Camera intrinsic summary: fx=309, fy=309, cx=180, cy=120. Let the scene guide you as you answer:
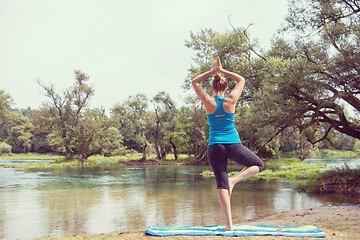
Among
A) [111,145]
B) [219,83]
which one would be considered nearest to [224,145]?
[219,83]

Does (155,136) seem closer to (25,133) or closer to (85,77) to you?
(85,77)

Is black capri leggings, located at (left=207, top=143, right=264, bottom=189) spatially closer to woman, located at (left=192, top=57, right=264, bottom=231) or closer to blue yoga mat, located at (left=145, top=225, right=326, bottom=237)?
woman, located at (left=192, top=57, right=264, bottom=231)

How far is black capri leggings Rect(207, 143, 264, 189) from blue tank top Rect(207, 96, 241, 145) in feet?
0.30

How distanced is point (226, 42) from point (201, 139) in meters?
30.9

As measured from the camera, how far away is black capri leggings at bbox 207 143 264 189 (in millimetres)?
4738

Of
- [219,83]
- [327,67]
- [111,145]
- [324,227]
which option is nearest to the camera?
[219,83]

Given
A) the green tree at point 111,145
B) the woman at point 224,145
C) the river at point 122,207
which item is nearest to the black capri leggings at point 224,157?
the woman at point 224,145

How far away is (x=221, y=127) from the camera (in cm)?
480

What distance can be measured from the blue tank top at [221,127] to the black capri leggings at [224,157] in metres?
0.09

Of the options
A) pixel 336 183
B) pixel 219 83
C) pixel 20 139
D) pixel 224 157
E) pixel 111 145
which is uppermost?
pixel 20 139

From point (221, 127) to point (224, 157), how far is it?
1.54 ft

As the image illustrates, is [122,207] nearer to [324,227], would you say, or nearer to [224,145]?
[324,227]

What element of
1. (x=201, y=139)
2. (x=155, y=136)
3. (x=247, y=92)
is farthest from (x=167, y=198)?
(x=155, y=136)

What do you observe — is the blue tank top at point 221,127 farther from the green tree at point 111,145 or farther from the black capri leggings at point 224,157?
the green tree at point 111,145
